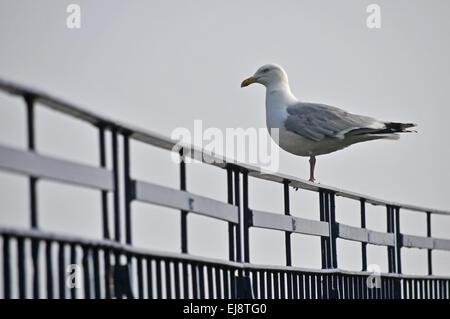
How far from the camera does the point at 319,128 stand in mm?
14820

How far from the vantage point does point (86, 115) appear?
5.68 m

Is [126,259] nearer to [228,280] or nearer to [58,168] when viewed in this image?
[58,168]

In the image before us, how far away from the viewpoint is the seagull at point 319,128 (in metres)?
14.8

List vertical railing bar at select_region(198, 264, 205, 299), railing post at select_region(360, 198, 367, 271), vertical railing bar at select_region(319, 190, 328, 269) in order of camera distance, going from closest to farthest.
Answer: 1. vertical railing bar at select_region(198, 264, 205, 299)
2. vertical railing bar at select_region(319, 190, 328, 269)
3. railing post at select_region(360, 198, 367, 271)

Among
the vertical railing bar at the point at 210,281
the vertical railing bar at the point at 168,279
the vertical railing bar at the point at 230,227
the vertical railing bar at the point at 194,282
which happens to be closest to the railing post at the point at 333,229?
the vertical railing bar at the point at 230,227

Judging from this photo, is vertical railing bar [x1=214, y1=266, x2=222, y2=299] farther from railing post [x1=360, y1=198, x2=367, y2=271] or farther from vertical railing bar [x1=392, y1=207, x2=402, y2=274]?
vertical railing bar [x1=392, y1=207, x2=402, y2=274]

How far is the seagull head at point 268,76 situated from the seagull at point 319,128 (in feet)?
3.99

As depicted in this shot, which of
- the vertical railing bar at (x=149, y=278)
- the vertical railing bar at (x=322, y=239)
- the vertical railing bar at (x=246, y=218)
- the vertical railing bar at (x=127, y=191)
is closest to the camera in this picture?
the vertical railing bar at (x=127, y=191)

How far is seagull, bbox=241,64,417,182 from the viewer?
14.8 metres

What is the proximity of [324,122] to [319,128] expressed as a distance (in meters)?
0.15

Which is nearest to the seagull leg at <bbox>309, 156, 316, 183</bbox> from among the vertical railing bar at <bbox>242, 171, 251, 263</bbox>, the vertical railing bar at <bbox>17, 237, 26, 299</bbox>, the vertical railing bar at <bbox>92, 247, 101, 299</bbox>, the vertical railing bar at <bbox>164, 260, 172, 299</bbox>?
the vertical railing bar at <bbox>242, 171, 251, 263</bbox>

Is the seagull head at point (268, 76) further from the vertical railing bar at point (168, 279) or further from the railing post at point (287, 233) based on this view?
the vertical railing bar at point (168, 279)
